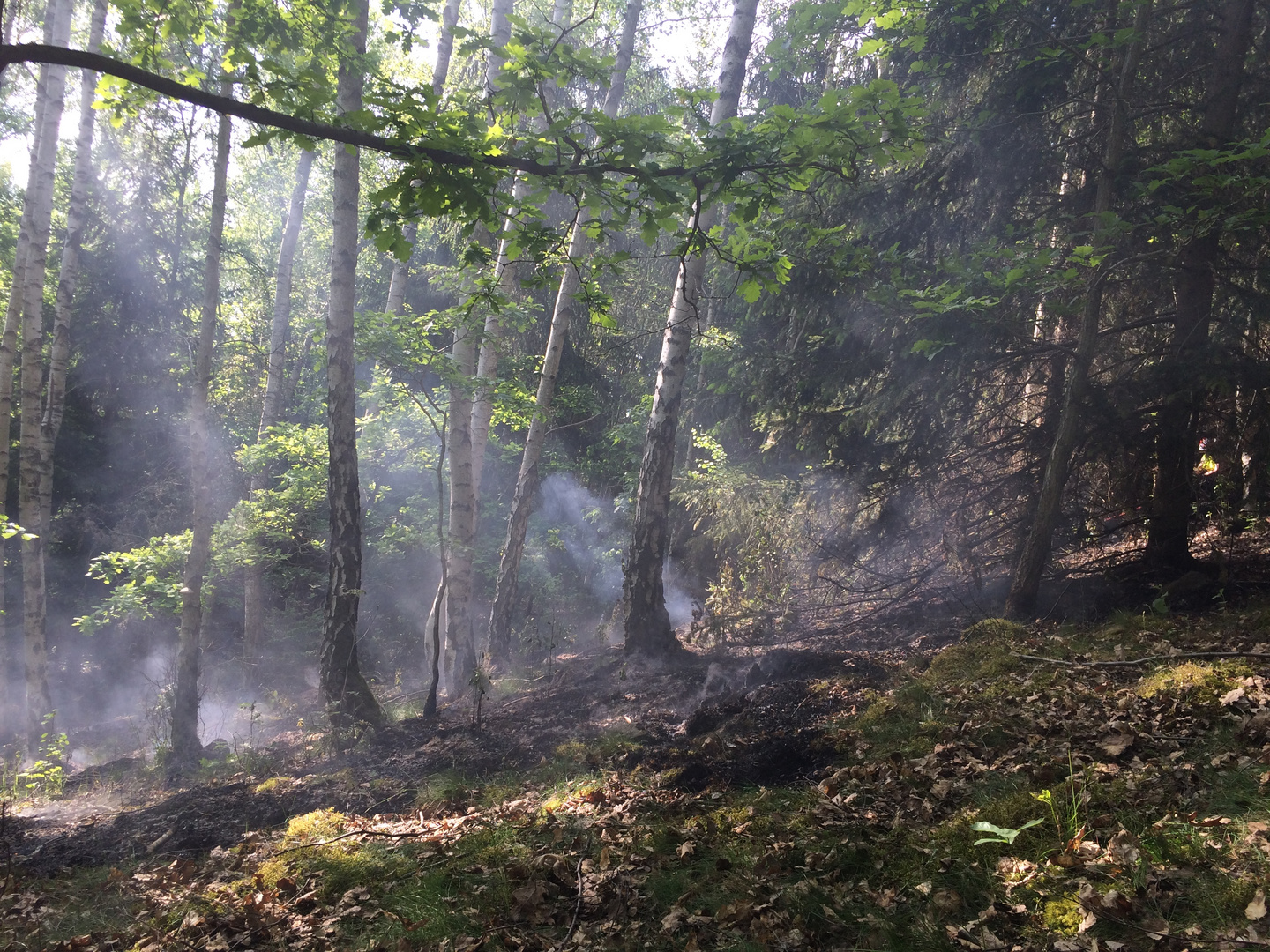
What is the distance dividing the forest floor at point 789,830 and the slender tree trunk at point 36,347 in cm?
604

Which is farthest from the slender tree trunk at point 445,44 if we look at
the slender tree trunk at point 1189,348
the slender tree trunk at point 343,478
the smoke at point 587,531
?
the slender tree trunk at point 1189,348

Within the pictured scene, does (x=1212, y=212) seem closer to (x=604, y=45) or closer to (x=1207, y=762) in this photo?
(x=1207, y=762)

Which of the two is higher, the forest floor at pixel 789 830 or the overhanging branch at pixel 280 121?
the overhanging branch at pixel 280 121

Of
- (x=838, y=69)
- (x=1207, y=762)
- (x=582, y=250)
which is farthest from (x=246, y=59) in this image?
(x=838, y=69)

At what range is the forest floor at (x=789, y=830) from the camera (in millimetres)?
2697

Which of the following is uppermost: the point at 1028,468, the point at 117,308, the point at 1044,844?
the point at 117,308

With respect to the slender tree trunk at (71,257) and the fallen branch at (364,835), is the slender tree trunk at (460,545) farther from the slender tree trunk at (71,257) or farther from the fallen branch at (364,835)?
the slender tree trunk at (71,257)

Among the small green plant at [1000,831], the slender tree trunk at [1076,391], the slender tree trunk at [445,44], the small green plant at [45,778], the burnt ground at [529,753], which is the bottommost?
the small green plant at [45,778]

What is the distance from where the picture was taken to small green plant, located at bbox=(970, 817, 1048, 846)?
280 cm

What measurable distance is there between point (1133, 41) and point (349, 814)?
339 inches

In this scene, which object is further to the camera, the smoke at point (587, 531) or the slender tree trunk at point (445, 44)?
the smoke at point (587, 531)

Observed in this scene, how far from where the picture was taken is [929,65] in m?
7.45

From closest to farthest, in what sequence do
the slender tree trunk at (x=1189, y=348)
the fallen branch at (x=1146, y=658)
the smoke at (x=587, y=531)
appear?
the fallen branch at (x=1146, y=658) < the slender tree trunk at (x=1189, y=348) < the smoke at (x=587, y=531)

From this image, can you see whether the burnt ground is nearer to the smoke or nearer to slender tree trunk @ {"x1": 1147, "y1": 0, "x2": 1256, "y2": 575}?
slender tree trunk @ {"x1": 1147, "y1": 0, "x2": 1256, "y2": 575}
